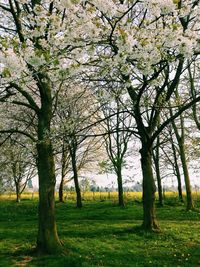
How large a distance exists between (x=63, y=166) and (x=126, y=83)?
105ft

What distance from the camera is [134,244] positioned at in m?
14.4

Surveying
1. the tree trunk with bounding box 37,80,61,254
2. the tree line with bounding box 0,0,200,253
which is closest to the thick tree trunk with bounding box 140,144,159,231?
the tree line with bounding box 0,0,200,253

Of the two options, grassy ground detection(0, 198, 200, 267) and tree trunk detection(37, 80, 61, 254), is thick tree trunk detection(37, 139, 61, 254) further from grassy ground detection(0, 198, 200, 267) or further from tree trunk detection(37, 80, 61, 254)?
grassy ground detection(0, 198, 200, 267)

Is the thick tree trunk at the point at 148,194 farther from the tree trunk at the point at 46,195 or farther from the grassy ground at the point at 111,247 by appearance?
the tree trunk at the point at 46,195

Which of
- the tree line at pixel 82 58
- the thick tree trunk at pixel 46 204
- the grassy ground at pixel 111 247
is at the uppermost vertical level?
the tree line at pixel 82 58

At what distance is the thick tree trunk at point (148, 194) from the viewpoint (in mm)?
17141

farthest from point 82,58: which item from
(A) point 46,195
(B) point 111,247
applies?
(B) point 111,247

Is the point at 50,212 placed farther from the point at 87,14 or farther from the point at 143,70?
the point at 87,14

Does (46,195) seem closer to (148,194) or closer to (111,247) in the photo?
(111,247)

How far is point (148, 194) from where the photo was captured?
17.5m

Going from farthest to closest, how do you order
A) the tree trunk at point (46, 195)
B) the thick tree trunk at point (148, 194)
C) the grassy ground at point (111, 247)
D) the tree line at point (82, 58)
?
the thick tree trunk at point (148, 194) → the tree trunk at point (46, 195) → the grassy ground at point (111, 247) → the tree line at point (82, 58)

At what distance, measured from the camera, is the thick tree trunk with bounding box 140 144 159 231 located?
17141 mm

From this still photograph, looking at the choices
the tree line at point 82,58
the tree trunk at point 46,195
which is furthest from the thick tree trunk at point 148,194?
the tree trunk at point 46,195

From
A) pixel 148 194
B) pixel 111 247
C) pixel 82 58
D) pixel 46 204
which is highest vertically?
pixel 82 58
